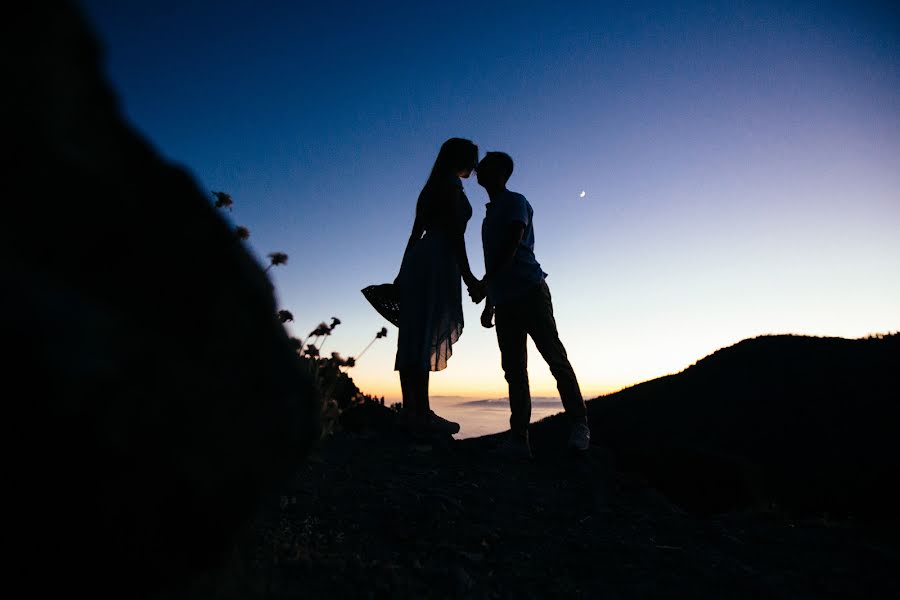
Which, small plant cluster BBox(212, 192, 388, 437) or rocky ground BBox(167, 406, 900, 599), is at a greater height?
small plant cluster BBox(212, 192, 388, 437)

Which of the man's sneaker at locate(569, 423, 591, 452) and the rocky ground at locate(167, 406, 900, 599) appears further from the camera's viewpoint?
the man's sneaker at locate(569, 423, 591, 452)

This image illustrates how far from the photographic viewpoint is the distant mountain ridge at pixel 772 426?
4.96 m

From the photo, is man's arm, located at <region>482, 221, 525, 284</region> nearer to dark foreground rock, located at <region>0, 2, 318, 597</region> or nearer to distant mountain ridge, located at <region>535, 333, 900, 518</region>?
distant mountain ridge, located at <region>535, 333, 900, 518</region>

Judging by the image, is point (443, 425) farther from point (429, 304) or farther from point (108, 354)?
point (108, 354)

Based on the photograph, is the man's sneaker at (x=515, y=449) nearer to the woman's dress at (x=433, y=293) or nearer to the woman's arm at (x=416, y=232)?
the woman's dress at (x=433, y=293)

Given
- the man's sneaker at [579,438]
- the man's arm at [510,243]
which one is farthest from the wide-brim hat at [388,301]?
the man's sneaker at [579,438]

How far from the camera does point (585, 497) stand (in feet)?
13.3

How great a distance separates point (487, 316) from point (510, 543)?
8.63 ft

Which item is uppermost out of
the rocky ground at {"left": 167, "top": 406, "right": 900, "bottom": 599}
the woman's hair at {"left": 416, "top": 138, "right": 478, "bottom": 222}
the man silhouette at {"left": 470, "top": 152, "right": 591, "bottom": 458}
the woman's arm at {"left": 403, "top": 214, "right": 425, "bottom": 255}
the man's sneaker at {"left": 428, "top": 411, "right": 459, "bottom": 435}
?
the woman's hair at {"left": 416, "top": 138, "right": 478, "bottom": 222}

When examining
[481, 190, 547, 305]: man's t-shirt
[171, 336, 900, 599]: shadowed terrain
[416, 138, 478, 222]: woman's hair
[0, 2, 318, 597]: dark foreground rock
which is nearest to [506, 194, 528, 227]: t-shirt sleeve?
[481, 190, 547, 305]: man's t-shirt

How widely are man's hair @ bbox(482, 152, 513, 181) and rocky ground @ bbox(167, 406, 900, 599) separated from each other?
2.84 metres

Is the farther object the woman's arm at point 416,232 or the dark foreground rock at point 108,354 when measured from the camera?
the woman's arm at point 416,232

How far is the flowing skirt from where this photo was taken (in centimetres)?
500

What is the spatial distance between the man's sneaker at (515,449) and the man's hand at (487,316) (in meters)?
1.09
